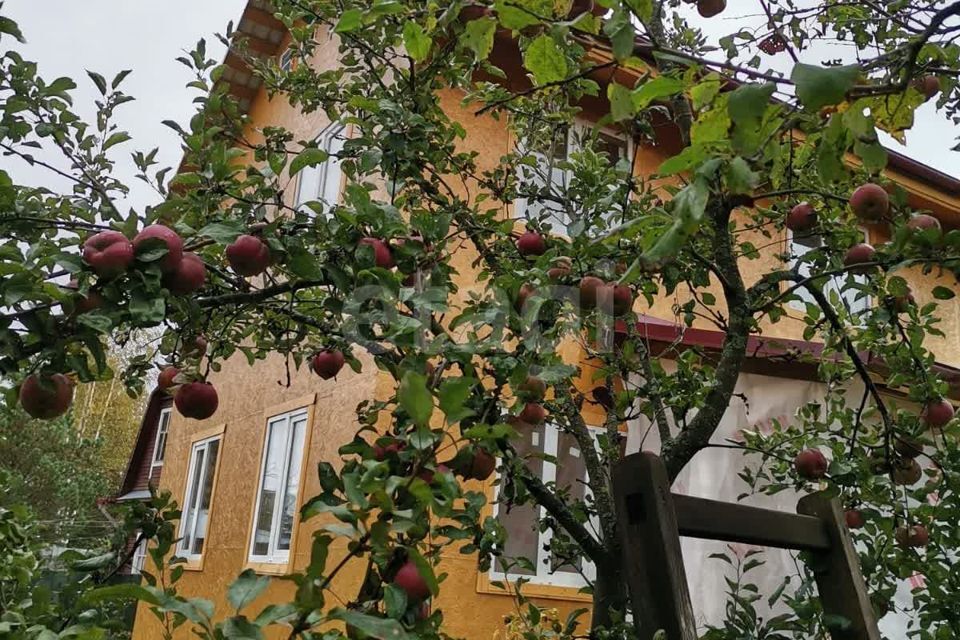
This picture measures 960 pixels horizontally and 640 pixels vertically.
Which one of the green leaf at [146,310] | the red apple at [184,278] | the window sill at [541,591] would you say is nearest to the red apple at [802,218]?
the red apple at [184,278]

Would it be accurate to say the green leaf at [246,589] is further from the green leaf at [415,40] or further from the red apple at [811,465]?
the red apple at [811,465]

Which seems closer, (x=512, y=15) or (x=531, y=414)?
(x=512, y=15)

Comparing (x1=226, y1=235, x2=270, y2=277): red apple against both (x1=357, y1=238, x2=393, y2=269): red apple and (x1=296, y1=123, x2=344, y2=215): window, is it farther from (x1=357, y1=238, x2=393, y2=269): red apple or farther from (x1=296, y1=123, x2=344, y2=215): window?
(x1=296, y1=123, x2=344, y2=215): window

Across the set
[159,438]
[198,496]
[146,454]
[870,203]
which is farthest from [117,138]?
[146,454]

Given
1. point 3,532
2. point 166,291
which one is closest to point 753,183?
point 166,291

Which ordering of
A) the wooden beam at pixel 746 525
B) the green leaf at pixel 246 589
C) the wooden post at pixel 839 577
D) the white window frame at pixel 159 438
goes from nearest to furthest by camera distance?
the green leaf at pixel 246 589, the wooden beam at pixel 746 525, the wooden post at pixel 839 577, the white window frame at pixel 159 438

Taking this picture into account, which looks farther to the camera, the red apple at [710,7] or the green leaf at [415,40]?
the red apple at [710,7]

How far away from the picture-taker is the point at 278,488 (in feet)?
24.8

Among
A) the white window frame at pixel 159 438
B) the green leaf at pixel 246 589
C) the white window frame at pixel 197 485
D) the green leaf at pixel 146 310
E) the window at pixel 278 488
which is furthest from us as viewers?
the white window frame at pixel 159 438

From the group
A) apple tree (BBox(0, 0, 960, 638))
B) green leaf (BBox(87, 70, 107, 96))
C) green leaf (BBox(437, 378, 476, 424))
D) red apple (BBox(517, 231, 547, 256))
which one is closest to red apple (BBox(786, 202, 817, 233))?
apple tree (BBox(0, 0, 960, 638))

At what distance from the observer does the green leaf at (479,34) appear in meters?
1.48

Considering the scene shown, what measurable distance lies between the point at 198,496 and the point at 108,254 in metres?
9.02

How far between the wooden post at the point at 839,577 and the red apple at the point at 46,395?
201 cm

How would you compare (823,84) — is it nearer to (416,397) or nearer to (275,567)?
(416,397)
